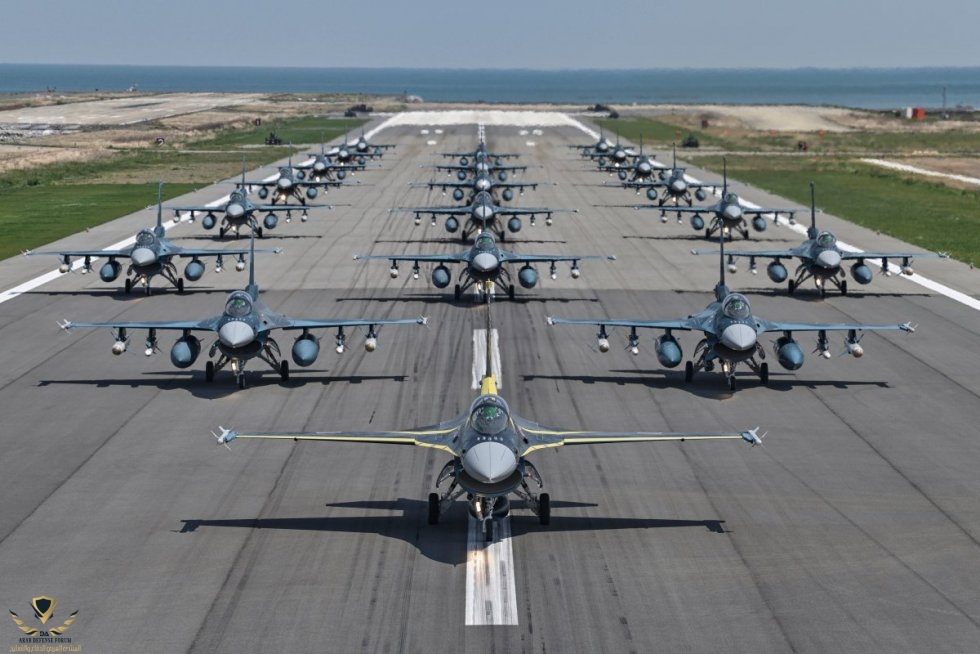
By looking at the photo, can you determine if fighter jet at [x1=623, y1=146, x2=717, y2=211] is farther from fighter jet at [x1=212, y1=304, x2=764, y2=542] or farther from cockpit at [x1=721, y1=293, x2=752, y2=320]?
fighter jet at [x1=212, y1=304, x2=764, y2=542]

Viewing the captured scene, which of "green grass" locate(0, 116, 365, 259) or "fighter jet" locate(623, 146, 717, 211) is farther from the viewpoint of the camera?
"fighter jet" locate(623, 146, 717, 211)

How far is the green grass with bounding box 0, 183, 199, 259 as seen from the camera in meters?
74.9

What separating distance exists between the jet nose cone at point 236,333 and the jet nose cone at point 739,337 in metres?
15.3

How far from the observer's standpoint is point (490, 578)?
76.9ft

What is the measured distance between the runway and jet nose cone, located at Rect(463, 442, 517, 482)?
2088mm

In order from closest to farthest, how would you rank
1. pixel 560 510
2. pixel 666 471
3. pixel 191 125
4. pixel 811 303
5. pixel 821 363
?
pixel 560 510 → pixel 666 471 → pixel 821 363 → pixel 811 303 → pixel 191 125

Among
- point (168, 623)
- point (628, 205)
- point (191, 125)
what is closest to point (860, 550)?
point (168, 623)

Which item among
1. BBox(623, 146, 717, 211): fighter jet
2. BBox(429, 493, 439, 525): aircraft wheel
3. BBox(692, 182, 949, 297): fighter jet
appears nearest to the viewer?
BBox(429, 493, 439, 525): aircraft wheel

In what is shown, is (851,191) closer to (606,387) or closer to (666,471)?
(606,387)

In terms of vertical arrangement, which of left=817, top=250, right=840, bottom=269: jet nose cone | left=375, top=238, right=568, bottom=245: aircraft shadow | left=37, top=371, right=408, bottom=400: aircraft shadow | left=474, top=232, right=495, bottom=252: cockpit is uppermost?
left=474, top=232, right=495, bottom=252: cockpit

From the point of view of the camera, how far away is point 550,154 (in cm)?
14038

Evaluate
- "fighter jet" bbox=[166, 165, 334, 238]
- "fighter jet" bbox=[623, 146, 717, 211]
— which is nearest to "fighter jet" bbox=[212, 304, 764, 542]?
"fighter jet" bbox=[166, 165, 334, 238]

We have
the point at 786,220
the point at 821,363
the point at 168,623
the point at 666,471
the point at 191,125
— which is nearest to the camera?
the point at 168,623

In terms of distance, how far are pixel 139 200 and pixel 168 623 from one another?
257 feet
